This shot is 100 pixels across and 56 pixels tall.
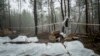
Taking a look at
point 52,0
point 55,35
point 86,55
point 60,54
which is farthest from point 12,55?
point 52,0

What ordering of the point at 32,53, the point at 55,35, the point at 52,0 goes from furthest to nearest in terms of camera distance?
1. the point at 52,0
2. the point at 55,35
3. the point at 32,53

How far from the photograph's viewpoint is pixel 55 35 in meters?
9.55

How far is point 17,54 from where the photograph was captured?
4812 mm

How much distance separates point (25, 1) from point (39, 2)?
142 inches

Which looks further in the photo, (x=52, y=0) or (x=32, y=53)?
(x=52, y=0)

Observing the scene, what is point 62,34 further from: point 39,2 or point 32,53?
point 39,2

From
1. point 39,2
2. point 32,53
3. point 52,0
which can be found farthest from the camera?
point 39,2

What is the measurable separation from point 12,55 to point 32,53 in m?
0.70

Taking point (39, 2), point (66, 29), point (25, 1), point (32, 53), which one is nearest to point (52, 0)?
point (39, 2)

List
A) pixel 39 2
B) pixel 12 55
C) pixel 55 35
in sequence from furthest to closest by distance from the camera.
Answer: pixel 39 2 → pixel 55 35 → pixel 12 55

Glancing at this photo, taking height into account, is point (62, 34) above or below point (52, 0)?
below

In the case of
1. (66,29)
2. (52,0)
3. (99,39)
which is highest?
(52,0)

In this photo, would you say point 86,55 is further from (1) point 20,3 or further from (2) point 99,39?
(1) point 20,3

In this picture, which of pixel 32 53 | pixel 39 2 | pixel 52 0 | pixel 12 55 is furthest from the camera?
pixel 39 2
